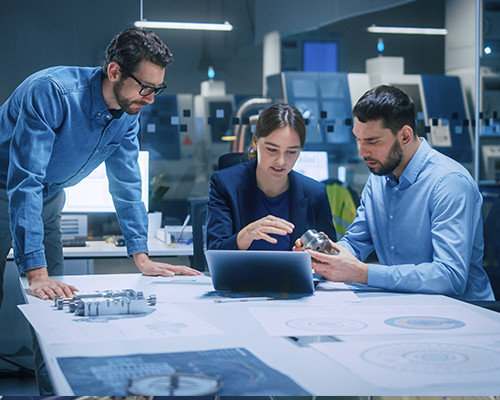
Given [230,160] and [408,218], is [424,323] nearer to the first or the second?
[408,218]

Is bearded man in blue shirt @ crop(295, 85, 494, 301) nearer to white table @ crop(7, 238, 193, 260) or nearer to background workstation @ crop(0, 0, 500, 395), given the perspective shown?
white table @ crop(7, 238, 193, 260)

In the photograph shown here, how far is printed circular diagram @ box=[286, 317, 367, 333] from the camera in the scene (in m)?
1.36

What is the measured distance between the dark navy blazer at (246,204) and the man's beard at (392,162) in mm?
389

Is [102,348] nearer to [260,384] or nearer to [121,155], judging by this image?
[260,384]

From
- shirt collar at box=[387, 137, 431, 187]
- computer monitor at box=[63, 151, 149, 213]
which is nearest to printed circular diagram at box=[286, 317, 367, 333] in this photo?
shirt collar at box=[387, 137, 431, 187]

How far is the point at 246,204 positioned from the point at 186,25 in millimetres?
3243

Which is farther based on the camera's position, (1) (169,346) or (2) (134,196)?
(2) (134,196)

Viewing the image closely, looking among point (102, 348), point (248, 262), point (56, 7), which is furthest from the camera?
point (56, 7)

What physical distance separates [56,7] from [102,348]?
437cm

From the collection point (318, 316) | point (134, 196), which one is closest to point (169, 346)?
point (318, 316)

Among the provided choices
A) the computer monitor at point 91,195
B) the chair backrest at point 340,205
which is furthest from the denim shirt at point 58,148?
the chair backrest at point 340,205

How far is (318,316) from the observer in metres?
1.49

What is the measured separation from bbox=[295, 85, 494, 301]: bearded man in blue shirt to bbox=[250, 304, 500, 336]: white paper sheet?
22 centimetres

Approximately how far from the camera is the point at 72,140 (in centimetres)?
204
